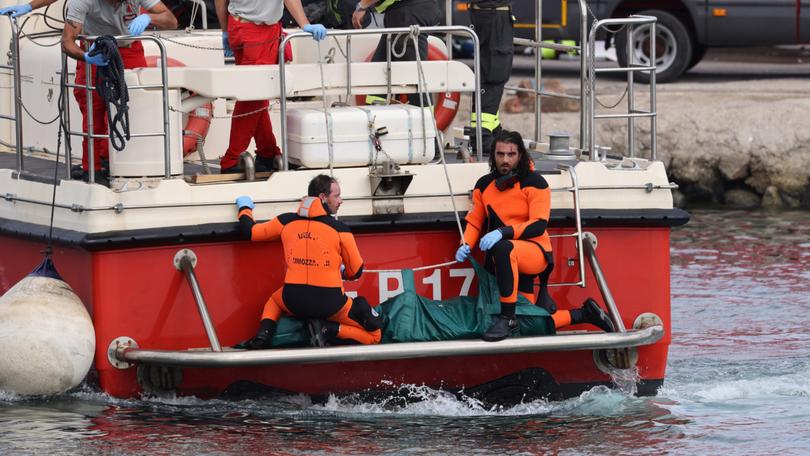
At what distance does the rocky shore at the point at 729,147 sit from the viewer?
15.9 metres

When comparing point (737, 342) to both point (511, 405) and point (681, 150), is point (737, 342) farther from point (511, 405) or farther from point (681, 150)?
point (681, 150)

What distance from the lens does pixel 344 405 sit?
8289 millimetres

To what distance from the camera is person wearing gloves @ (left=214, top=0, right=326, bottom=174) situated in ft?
28.4

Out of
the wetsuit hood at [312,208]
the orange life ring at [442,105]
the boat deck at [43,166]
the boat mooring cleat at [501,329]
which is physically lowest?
the boat mooring cleat at [501,329]

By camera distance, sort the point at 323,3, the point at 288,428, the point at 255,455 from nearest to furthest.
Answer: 1. the point at 255,455
2. the point at 288,428
3. the point at 323,3

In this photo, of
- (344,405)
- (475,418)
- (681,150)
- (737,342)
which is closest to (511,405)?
(475,418)

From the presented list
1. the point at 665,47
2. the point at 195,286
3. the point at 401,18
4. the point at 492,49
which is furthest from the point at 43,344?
the point at 665,47

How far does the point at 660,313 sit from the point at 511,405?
0.95m

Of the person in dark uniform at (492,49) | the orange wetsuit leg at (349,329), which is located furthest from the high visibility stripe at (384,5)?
the orange wetsuit leg at (349,329)

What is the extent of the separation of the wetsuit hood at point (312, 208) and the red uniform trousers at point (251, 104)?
33.1 inches

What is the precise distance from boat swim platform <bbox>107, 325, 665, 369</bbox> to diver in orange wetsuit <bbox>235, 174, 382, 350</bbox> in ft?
0.84

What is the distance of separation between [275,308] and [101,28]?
1853 millimetres

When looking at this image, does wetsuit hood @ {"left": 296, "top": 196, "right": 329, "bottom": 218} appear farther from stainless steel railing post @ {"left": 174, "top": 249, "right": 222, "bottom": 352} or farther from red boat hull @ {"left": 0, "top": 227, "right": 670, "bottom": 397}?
stainless steel railing post @ {"left": 174, "top": 249, "right": 222, "bottom": 352}

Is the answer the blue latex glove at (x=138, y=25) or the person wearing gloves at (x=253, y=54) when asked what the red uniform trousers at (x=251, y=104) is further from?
the blue latex glove at (x=138, y=25)
